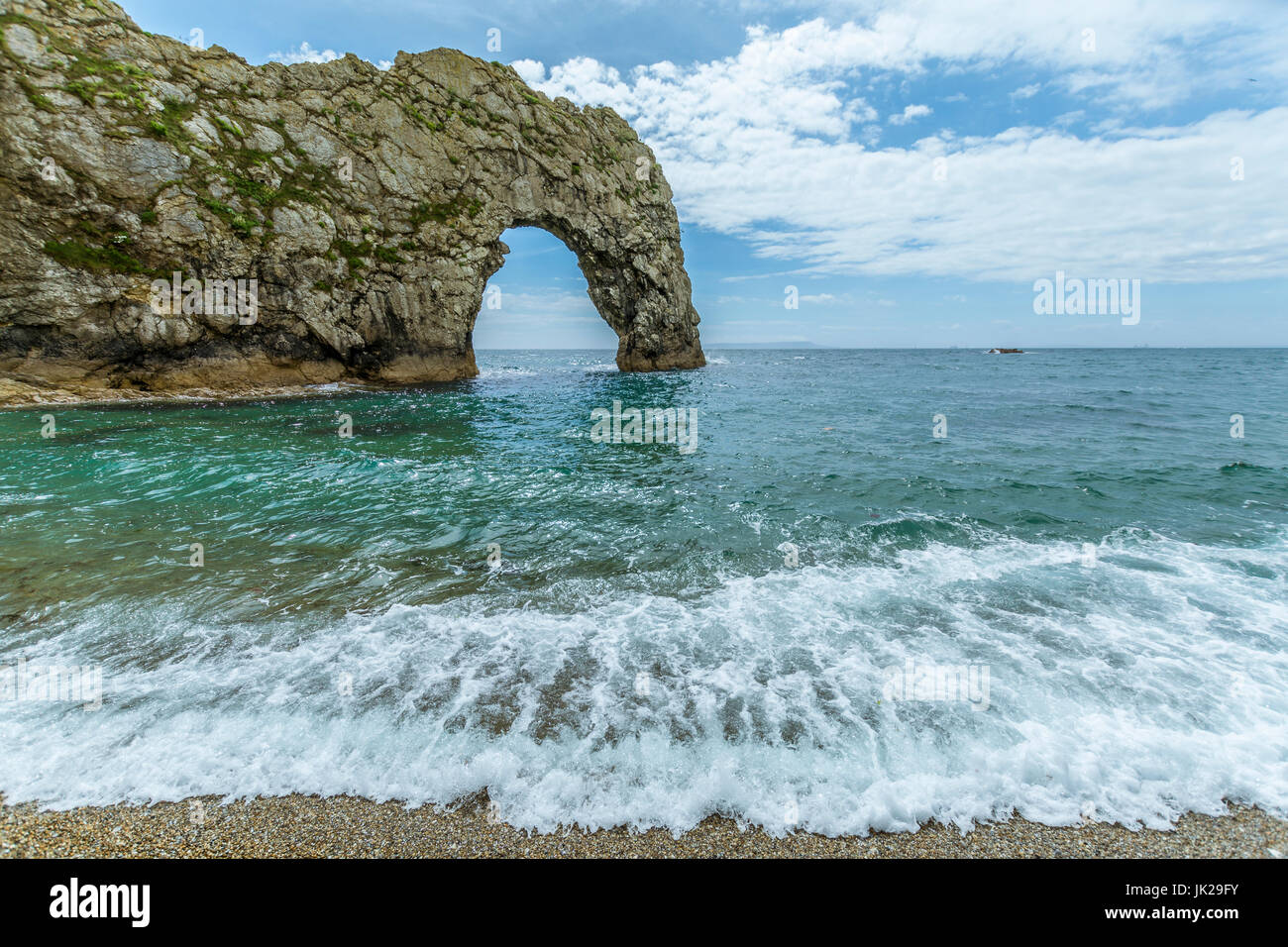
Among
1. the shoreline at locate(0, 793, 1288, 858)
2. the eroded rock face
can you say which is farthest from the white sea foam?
the eroded rock face

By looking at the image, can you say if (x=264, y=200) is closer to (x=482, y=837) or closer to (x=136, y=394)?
(x=136, y=394)

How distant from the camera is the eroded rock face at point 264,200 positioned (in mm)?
26734

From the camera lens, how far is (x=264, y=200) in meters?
33.3

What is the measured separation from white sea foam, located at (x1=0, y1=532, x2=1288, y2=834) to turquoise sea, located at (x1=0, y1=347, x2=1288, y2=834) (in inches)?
1.4

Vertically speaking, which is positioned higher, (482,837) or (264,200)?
(264,200)

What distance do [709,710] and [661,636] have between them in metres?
1.70

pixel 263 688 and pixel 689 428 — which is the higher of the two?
pixel 689 428

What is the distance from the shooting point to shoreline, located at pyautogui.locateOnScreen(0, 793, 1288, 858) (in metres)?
3.76

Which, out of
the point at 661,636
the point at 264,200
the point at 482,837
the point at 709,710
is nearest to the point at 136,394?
the point at 264,200

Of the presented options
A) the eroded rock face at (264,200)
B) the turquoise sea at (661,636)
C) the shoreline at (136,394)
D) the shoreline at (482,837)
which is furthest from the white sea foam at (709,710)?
the eroded rock face at (264,200)
